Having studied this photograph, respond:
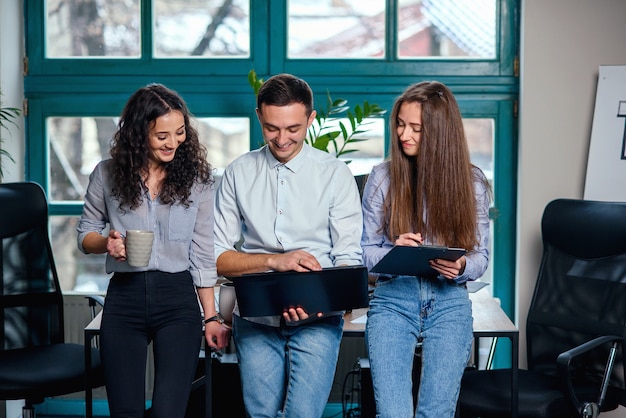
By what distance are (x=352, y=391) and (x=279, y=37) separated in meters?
1.77

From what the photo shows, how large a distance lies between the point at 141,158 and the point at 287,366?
74cm

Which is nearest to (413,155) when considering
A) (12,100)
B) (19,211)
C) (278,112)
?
(278,112)

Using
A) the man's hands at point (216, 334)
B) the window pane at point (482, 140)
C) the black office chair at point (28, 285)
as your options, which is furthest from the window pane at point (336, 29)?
the man's hands at point (216, 334)

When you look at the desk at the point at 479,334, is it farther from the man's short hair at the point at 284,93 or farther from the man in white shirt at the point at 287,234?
the man's short hair at the point at 284,93

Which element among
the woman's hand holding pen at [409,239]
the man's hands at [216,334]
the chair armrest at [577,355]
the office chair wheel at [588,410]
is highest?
the woman's hand holding pen at [409,239]

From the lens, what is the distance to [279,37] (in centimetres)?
421

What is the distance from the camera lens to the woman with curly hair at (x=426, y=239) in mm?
2479

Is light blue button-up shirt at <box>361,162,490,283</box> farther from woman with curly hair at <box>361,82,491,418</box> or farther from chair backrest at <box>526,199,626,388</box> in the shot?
chair backrest at <box>526,199,626,388</box>

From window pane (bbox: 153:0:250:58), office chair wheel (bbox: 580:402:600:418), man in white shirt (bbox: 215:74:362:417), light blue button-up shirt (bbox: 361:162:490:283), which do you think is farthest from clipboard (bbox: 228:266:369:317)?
window pane (bbox: 153:0:250:58)

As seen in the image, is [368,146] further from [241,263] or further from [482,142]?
[241,263]

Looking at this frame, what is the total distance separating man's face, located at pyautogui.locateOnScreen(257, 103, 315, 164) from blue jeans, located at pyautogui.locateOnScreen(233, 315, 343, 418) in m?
0.51

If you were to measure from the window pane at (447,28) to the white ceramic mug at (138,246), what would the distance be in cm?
234

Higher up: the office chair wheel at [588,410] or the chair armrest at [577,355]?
the chair armrest at [577,355]

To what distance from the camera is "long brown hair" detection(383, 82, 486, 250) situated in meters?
2.62
